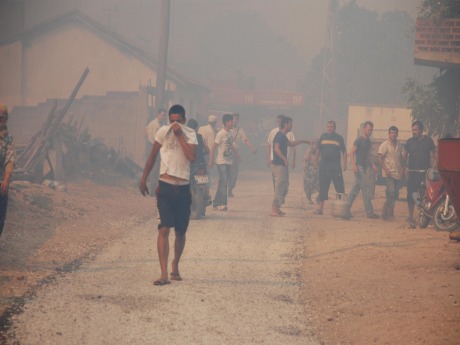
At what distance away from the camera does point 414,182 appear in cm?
1479

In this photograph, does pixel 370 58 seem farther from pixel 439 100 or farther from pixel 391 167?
pixel 391 167

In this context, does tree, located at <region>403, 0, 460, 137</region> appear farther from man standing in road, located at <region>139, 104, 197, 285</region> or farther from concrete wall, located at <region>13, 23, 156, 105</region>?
concrete wall, located at <region>13, 23, 156, 105</region>

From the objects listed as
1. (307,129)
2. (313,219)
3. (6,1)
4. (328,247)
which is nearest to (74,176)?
(313,219)

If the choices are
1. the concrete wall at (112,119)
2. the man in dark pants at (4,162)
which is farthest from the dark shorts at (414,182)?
the concrete wall at (112,119)

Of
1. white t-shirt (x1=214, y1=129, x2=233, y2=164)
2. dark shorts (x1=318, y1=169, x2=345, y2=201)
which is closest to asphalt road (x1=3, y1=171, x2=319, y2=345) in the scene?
dark shorts (x1=318, y1=169, x2=345, y2=201)

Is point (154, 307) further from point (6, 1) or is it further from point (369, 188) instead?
point (6, 1)

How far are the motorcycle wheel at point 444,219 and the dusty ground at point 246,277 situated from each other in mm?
357

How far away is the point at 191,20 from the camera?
136000mm

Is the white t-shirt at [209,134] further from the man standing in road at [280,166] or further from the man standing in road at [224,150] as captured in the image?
the man standing in road at [280,166]

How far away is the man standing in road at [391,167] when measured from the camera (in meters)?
15.7

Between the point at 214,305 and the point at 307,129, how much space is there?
5296 cm

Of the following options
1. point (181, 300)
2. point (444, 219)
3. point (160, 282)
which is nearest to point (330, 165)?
point (444, 219)

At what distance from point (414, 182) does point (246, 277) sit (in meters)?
7.24

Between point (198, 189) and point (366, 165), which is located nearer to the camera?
point (198, 189)
